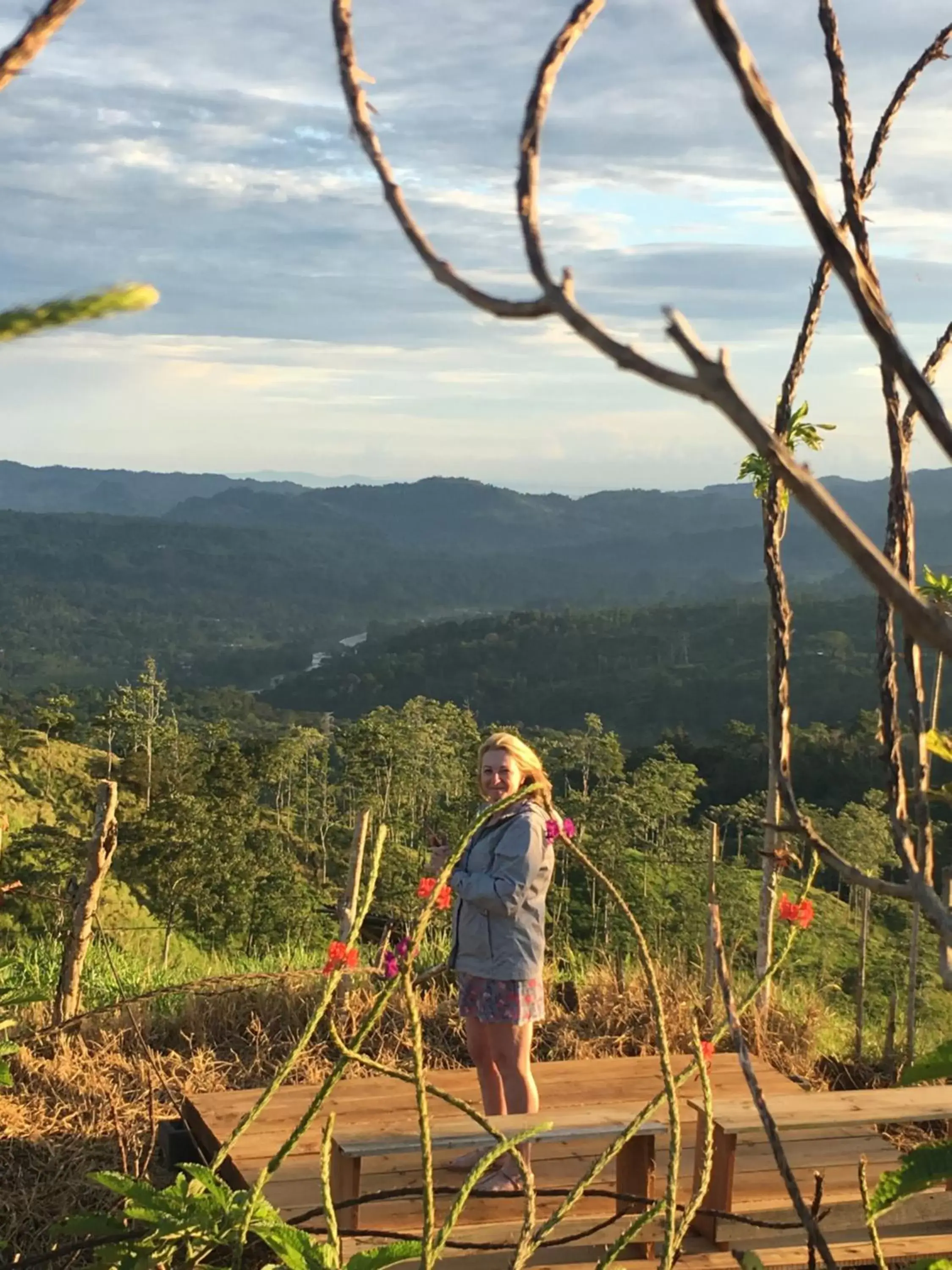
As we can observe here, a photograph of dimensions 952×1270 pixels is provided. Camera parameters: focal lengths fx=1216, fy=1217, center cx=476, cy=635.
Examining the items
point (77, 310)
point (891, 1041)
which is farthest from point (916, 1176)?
point (891, 1041)

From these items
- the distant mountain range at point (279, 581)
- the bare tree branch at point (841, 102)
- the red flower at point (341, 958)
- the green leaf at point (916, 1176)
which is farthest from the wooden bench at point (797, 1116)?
the distant mountain range at point (279, 581)

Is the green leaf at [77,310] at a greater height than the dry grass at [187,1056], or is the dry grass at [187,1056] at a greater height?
the green leaf at [77,310]

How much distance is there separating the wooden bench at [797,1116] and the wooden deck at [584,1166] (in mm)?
67

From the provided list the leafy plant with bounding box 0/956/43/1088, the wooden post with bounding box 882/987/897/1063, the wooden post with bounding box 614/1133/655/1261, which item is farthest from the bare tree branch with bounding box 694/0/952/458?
the wooden post with bounding box 882/987/897/1063

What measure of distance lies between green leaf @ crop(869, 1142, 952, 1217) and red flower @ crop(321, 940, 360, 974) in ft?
2.70

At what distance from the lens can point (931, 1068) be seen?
112 cm

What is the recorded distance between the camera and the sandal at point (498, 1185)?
321 centimetres

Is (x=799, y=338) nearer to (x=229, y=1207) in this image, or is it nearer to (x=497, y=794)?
(x=229, y=1207)

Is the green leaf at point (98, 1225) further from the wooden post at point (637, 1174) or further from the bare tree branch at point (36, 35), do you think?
the bare tree branch at point (36, 35)

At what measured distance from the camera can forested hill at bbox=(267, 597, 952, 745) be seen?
63406 millimetres

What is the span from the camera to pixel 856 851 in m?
20.3

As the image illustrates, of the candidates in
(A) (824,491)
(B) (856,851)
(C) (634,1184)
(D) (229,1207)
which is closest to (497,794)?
(C) (634,1184)

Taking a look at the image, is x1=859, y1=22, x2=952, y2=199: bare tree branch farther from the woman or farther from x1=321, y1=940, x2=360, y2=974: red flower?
the woman

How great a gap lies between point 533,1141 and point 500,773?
3.12 ft
